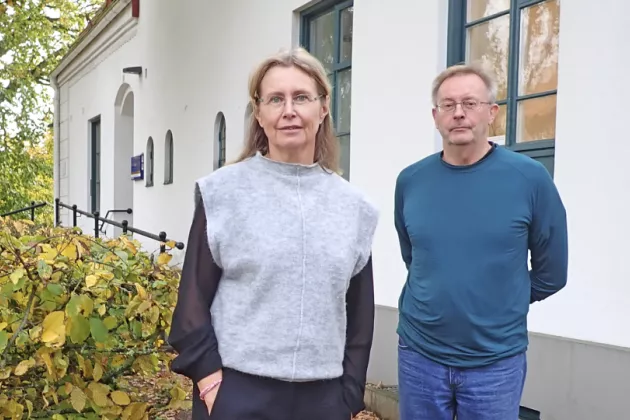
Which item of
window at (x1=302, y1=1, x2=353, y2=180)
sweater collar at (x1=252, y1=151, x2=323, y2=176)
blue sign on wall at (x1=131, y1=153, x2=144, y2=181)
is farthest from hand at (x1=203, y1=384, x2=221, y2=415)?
blue sign on wall at (x1=131, y1=153, x2=144, y2=181)

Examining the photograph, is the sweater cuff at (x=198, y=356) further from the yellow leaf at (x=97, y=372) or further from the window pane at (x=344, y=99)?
the window pane at (x=344, y=99)

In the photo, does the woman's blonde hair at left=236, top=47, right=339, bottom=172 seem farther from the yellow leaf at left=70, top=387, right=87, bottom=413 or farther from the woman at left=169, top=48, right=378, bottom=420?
the yellow leaf at left=70, top=387, right=87, bottom=413

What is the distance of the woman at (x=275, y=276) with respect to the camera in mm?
1792

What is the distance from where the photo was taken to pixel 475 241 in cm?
221

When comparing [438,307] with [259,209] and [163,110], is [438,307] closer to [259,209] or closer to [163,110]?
[259,209]

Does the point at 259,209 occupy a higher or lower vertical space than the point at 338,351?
higher

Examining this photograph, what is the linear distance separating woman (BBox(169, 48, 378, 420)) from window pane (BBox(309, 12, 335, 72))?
488cm

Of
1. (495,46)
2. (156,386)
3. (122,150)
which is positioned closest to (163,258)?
(156,386)

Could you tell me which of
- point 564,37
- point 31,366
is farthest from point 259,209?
point 564,37

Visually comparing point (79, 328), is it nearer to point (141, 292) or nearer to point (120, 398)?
point (141, 292)

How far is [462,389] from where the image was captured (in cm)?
224

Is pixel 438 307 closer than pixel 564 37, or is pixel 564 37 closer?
pixel 438 307

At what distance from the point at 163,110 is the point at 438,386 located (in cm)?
963

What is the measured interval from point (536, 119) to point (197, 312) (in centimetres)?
312
